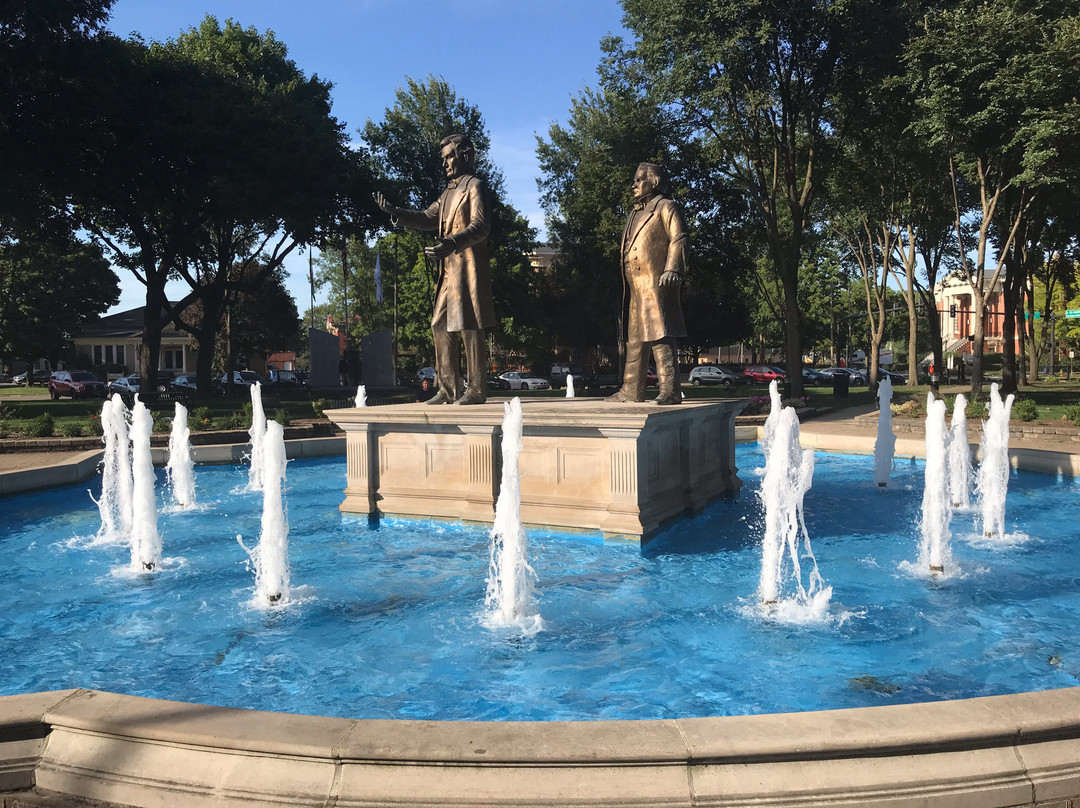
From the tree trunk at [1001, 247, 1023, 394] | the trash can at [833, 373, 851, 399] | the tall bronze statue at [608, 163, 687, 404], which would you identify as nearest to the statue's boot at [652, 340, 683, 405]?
the tall bronze statue at [608, 163, 687, 404]

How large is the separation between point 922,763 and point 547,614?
3.45m

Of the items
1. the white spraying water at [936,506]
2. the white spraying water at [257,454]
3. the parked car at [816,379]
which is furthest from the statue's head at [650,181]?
the parked car at [816,379]

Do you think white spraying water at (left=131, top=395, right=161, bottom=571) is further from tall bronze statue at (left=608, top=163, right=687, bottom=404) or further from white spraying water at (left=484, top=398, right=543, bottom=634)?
tall bronze statue at (left=608, top=163, right=687, bottom=404)

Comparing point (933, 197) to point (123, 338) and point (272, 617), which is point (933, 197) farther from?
point (123, 338)

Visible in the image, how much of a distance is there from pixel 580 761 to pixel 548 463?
19.3 ft

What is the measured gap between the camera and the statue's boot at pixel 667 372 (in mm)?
9539

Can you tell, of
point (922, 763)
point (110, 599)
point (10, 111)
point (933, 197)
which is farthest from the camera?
point (933, 197)

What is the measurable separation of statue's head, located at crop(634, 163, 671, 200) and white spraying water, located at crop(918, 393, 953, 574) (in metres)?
3.96

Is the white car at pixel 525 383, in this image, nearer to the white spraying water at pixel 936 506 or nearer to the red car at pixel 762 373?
the red car at pixel 762 373

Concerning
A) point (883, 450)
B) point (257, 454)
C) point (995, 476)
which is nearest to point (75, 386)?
point (257, 454)

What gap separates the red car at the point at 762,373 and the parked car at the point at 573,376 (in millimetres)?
12308

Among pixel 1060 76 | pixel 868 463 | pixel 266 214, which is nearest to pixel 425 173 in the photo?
pixel 266 214

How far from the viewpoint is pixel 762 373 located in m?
52.8

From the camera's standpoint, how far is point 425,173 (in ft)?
132
